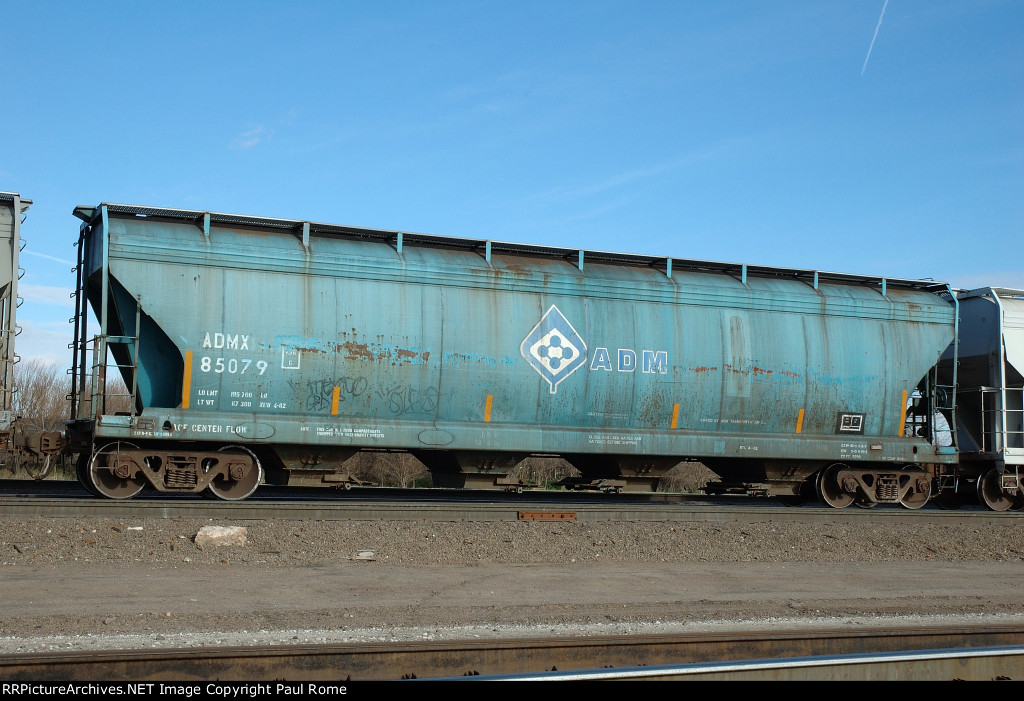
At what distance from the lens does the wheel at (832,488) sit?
48.8 feet

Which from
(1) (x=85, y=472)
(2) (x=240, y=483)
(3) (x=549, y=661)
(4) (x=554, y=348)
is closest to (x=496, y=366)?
A: (4) (x=554, y=348)

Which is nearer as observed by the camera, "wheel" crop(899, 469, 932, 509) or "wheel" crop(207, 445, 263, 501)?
"wheel" crop(207, 445, 263, 501)

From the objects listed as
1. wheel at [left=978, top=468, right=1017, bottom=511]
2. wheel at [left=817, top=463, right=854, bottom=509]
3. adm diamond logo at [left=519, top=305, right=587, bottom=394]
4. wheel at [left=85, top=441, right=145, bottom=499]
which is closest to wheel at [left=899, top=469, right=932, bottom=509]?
wheel at [left=817, top=463, right=854, bottom=509]

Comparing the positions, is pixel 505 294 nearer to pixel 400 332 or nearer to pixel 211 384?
pixel 400 332

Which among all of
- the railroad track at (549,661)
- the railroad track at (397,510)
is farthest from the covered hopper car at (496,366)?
the railroad track at (549,661)

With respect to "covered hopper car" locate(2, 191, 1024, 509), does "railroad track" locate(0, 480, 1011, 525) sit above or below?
below

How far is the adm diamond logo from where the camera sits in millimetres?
13141

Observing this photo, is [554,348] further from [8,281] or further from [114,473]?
[8,281]

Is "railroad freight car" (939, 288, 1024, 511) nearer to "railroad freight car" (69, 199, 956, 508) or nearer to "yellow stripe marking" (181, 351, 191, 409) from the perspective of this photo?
"railroad freight car" (69, 199, 956, 508)

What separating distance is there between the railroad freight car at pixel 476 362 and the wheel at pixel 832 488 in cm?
4

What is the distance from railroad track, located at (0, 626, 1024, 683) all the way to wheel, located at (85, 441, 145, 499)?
6.81 meters

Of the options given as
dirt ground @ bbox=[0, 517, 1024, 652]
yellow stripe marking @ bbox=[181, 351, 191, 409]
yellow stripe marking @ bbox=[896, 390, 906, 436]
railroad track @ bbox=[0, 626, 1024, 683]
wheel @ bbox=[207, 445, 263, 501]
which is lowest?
dirt ground @ bbox=[0, 517, 1024, 652]

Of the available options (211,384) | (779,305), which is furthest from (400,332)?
(779,305)
